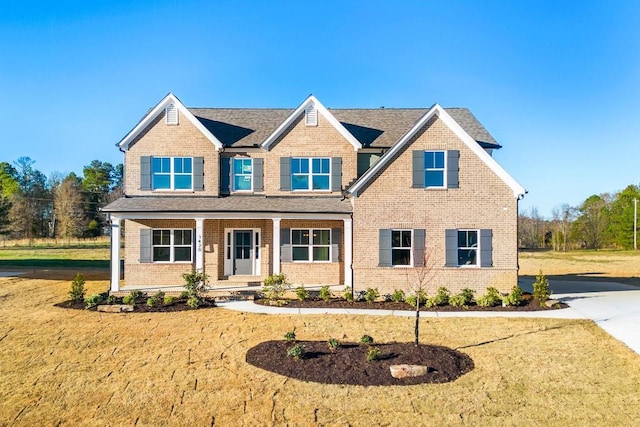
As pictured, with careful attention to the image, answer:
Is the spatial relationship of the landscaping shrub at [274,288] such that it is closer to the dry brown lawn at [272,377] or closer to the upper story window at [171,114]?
the dry brown lawn at [272,377]

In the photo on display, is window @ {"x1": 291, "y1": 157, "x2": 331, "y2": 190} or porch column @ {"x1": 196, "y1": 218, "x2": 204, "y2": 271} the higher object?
window @ {"x1": 291, "y1": 157, "x2": 331, "y2": 190}

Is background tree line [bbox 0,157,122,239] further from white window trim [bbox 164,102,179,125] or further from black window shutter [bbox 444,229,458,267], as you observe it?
black window shutter [bbox 444,229,458,267]

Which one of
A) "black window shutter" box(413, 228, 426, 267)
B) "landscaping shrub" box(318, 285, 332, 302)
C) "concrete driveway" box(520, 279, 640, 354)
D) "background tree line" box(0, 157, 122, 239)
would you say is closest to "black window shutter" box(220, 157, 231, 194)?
"landscaping shrub" box(318, 285, 332, 302)

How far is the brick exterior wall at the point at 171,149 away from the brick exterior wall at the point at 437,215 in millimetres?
7199

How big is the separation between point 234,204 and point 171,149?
14.0 ft

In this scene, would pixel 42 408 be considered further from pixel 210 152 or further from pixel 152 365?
pixel 210 152

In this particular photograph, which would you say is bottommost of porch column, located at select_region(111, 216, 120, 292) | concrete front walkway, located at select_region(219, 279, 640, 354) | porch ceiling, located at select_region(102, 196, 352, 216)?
concrete front walkway, located at select_region(219, 279, 640, 354)

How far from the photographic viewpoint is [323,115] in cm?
1986

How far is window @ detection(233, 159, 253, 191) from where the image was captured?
20172 millimetres

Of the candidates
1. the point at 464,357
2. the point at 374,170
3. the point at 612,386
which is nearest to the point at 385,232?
the point at 374,170

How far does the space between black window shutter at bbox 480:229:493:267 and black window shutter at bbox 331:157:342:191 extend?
6.63 meters

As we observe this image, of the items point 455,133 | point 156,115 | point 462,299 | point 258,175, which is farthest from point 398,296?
point 156,115

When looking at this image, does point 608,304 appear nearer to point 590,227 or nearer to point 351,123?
point 351,123

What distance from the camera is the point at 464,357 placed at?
9.88 metres
